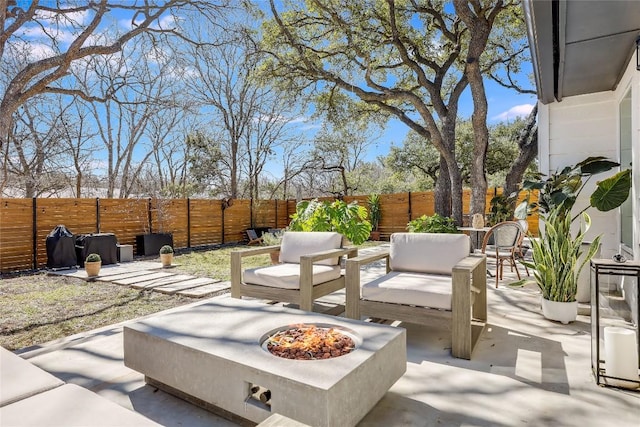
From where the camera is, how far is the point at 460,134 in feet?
43.0

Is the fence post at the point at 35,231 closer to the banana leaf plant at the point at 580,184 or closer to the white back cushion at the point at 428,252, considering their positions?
the white back cushion at the point at 428,252

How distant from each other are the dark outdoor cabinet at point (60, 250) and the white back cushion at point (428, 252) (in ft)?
21.4

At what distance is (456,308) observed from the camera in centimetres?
258

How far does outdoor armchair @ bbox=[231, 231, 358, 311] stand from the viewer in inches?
130

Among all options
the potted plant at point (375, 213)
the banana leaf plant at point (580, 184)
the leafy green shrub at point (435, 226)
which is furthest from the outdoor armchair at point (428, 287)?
the potted plant at point (375, 213)

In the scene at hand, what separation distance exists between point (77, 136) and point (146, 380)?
40.9 feet

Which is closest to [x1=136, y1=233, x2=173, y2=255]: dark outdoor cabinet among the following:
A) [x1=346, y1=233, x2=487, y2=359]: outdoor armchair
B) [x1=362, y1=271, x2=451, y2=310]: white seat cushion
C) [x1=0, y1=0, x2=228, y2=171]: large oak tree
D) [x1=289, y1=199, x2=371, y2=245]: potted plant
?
[x1=0, y1=0, x2=228, y2=171]: large oak tree

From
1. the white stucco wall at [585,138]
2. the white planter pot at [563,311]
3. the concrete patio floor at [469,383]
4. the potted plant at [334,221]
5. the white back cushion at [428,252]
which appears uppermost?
the white stucco wall at [585,138]

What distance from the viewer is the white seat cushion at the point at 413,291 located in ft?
8.87

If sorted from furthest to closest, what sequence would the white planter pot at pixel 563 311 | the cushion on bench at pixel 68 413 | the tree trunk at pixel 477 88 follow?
the tree trunk at pixel 477 88
the white planter pot at pixel 563 311
the cushion on bench at pixel 68 413

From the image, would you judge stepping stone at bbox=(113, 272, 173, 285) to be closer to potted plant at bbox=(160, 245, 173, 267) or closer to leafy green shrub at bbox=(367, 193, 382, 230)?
potted plant at bbox=(160, 245, 173, 267)

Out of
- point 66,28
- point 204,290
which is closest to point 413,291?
point 204,290

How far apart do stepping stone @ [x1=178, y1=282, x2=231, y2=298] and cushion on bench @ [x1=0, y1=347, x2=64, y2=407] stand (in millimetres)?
3156

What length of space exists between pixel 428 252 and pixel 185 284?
3627mm
